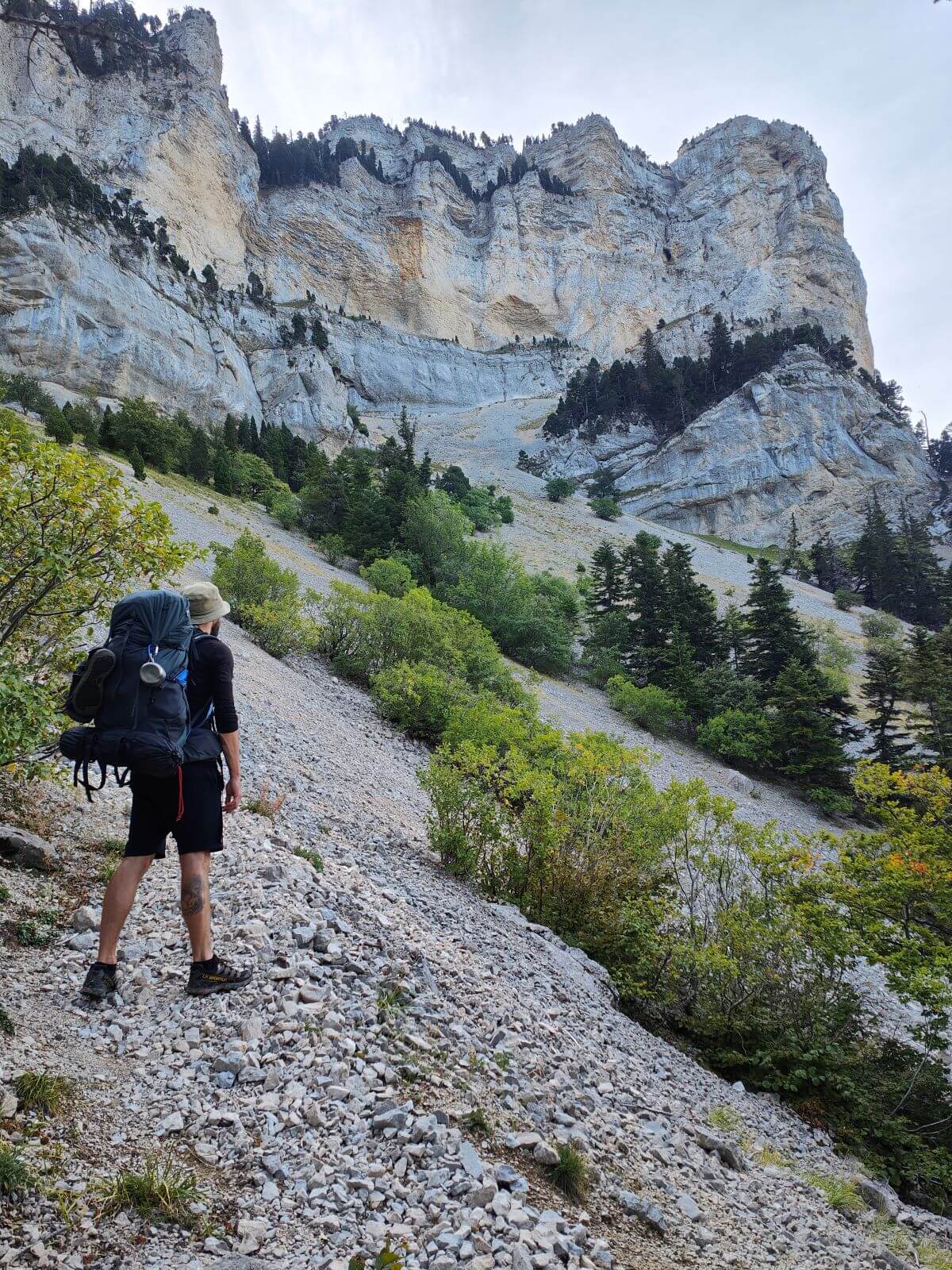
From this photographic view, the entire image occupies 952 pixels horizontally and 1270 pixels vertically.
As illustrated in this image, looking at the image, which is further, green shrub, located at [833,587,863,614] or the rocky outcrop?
the rocky outcrop

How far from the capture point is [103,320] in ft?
210

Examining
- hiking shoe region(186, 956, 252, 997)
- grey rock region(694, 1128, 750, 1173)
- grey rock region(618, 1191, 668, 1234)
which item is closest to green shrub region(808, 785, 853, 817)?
grey rock region(694, 1128, 750, 1173)

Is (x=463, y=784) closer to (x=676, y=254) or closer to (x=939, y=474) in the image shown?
(x=939, y=474)

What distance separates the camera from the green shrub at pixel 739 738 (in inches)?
1168

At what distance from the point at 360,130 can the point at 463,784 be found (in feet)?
649

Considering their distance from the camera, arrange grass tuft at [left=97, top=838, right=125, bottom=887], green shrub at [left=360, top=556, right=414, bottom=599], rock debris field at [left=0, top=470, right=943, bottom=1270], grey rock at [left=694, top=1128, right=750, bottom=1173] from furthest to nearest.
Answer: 1. green shrub at [left=360, top=556, right=414, bottom=599]
2. grass tuft at [left=97, top=838, right=125, bottom=887]
3. grey rock at [left=694, top=1128, right=750, bottom=1173]
4. rock debris field at [left=0, top=470, right=943, bottom=1270]

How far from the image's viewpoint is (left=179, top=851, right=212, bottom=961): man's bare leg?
11.8 ft

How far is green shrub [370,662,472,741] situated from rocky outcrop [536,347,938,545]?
3288 inches

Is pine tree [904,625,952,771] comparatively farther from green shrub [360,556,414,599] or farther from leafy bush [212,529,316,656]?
leafy bush [212,529,316,656]

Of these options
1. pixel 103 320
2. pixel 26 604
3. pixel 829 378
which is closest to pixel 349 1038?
pixel 26 604

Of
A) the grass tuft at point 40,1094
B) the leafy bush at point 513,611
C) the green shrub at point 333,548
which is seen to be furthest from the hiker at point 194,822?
the green shrub at point 333,548

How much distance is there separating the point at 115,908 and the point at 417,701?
478 inches

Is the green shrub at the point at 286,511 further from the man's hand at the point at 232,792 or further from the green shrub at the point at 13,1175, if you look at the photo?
the green shrub at the point at 13,1175

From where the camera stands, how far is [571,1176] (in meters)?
3.30
